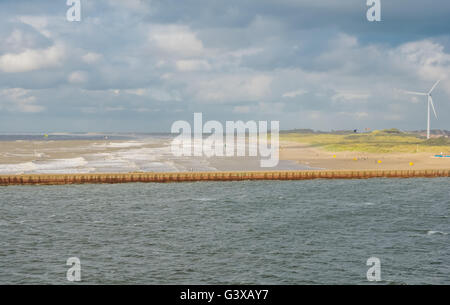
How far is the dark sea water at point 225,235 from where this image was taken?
27844mm

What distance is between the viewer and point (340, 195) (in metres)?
60.8

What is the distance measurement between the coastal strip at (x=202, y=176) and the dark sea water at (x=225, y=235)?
618 centimetres

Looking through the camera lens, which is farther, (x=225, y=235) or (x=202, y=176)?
(x=202, y=176)

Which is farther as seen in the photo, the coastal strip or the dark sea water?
the coastal strip

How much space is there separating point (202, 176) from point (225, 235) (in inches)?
1512

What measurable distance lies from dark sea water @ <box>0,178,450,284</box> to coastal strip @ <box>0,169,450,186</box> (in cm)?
618

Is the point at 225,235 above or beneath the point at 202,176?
beneath

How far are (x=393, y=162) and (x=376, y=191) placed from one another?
4166cm

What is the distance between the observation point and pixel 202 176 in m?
76.0

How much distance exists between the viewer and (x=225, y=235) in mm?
37969

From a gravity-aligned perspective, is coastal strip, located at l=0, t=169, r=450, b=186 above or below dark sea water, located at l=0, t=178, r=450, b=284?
above

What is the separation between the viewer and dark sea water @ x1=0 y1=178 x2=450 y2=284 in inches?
1096
